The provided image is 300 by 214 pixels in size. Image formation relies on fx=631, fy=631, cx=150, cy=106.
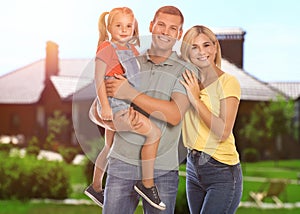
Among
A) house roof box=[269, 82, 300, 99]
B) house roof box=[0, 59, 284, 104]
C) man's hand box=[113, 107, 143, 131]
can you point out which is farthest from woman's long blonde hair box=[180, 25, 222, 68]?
house roof box=[269, 82, 300, 99]

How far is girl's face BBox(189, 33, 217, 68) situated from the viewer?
1560 mm

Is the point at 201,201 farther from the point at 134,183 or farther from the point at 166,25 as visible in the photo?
the point at 166,25

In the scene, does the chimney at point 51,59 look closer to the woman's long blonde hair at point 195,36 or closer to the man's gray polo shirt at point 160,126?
the woman's long blonde hair at point 195,36

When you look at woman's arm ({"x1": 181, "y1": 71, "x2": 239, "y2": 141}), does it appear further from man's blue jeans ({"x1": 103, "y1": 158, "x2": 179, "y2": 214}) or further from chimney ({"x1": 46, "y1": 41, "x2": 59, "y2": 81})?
chimney ({"x1": 46, "y1": 41, "x2": 59, "y2": 81})

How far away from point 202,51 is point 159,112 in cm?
24

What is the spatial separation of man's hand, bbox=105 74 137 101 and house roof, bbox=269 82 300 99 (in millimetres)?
2165

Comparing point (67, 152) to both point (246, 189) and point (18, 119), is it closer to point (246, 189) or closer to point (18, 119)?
point (18, 119)

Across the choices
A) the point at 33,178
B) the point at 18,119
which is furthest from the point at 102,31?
the point at 33,178

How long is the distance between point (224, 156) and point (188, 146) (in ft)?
0.34

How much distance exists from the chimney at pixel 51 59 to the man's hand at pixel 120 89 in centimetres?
187

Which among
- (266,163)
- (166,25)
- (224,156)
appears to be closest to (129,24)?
(166,25)

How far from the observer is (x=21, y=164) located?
3908 millimetres

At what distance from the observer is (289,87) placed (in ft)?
11.8

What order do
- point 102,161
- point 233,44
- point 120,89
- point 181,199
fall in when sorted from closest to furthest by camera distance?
point 120,89, point 102,161, point 233,44, point 181,199
